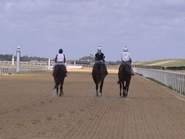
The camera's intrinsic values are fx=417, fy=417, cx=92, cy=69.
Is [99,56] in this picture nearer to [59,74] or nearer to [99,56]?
[99,56]

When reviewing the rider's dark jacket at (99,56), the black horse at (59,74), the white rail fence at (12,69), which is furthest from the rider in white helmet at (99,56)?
the white rail fence at (12,69)

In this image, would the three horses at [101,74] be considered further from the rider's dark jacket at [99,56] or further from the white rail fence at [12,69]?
the white rail fence at [12,69]

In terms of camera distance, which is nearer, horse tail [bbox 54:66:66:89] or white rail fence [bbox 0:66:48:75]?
horse tail [bbox 54:66:66:89]

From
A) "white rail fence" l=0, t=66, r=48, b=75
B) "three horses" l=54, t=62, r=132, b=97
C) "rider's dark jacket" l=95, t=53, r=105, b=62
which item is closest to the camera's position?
"three horses" l=54, t=62, r=132, b=97

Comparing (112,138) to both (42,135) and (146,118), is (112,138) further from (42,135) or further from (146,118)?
(146,118)

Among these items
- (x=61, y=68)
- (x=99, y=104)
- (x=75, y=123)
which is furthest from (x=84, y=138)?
(x=61, y=68)

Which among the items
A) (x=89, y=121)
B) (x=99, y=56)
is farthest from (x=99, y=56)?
(x=89, y=121)

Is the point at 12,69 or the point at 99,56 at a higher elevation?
the point at 99,56

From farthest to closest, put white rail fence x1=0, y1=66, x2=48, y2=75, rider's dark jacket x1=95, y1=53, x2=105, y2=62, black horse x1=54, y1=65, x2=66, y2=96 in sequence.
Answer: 1. white rail fence x1=0, y1=66, x2=48, y2=75
2. rider's dark jacket x1=95, y1=53, x2=105, y2=62
3. black horse x1=54, y1=65, x2=66, y2=96

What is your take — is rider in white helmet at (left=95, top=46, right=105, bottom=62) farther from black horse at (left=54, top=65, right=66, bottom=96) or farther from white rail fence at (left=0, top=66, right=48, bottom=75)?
white rail fence at (left=0, top=66, right=48, bottom=75)

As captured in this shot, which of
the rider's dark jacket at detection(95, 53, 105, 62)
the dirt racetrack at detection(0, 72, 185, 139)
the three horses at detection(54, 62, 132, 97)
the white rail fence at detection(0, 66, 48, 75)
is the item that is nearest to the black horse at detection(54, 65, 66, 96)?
the three horses at detection(54, 62, 132, 97)

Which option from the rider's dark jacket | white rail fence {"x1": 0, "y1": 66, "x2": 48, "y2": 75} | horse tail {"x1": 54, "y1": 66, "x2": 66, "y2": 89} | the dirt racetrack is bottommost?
the dirt racetrack

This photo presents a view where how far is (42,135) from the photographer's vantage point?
8.81 metres

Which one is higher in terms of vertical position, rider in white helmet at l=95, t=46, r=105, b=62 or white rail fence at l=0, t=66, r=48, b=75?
rider in white helmet at l=95, t=46, r=105, b=62
